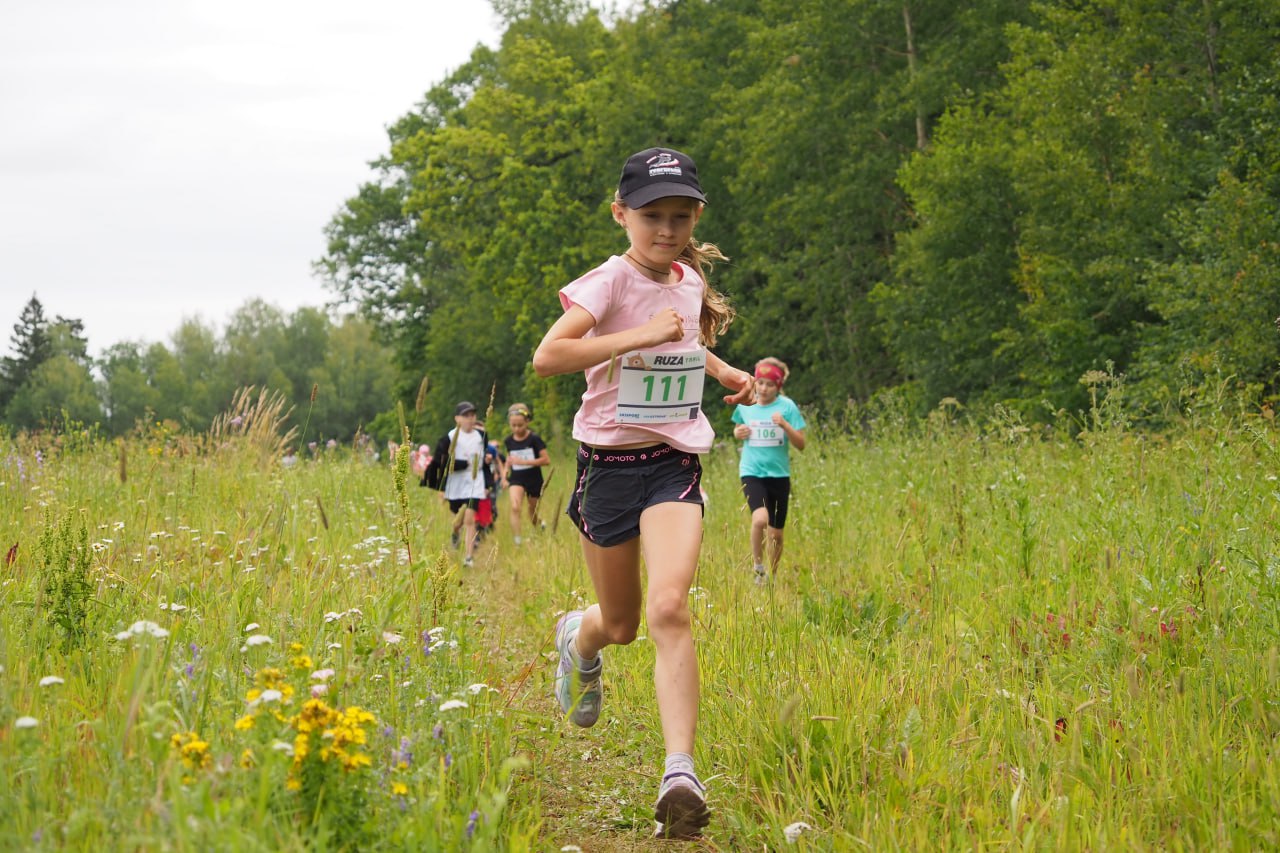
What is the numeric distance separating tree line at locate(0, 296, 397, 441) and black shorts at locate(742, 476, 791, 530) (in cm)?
8065

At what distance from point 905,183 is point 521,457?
13.6 meters

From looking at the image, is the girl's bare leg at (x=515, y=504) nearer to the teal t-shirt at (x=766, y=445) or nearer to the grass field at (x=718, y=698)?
the teal t-shirt at (x=766, y=445)

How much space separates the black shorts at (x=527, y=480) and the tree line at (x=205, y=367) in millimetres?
74711

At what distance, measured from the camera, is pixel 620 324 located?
4.21 meters

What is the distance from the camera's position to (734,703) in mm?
4371

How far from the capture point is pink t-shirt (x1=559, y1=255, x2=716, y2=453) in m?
4.10

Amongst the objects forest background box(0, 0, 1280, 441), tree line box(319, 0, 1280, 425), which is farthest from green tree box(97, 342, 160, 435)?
tree line box(319, 0, 1280, 425)

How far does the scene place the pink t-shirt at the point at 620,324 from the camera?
4.10 metres

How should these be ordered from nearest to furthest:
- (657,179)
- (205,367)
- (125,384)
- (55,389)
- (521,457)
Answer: (657,179), (521,457), (55,389), (125,384), (205,367)

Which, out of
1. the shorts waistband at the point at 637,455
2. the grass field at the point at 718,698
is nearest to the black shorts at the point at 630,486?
the shorts waistband at the point at 637,455

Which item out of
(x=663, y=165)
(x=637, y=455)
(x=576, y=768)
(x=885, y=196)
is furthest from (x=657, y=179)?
(x=885, y=196)

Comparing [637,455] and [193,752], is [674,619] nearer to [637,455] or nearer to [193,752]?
[637,455]

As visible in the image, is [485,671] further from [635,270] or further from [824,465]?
[824,465]

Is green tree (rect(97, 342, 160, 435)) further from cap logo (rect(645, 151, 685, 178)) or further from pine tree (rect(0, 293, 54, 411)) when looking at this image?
cap logo (rect(645, 151, 685, 178))
